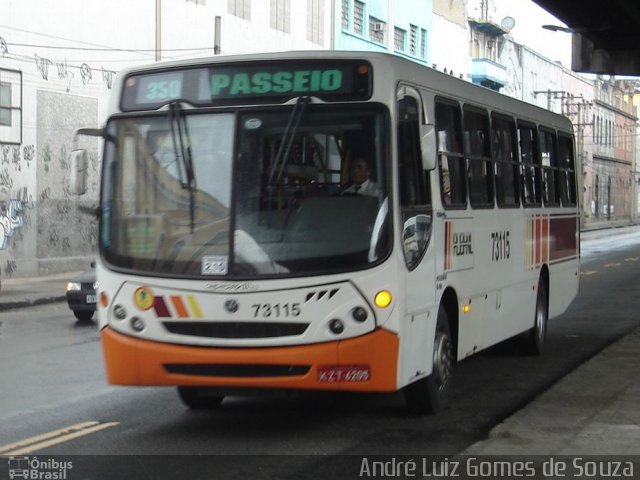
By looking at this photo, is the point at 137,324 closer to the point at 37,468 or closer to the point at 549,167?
the point at 37,468

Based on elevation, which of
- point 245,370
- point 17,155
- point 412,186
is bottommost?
point 245,370

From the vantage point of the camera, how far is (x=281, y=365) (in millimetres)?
7980

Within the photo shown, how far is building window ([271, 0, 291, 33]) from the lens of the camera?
39094 millimetres

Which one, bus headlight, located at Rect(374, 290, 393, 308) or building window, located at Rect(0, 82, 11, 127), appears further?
building window, located at Rect(0, 82, 11, 127)

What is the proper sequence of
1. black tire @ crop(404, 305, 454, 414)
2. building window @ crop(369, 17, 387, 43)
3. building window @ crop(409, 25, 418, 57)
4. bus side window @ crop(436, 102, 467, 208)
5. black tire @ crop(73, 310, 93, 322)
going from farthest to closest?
1. building window @ crop(409, 25, 418, 57)
2. building window @ crop(369, 17, 387, 43)
3. black tire @ crop(73, 310, 93, 322)
4. bus side window @ crop(436, 102, 467, 208)
5. black tire @ crop(404, 305, 454, 414)

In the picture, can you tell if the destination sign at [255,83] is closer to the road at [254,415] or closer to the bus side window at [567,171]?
the road at [254,415]

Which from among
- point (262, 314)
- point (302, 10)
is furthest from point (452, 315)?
point (302, 10)

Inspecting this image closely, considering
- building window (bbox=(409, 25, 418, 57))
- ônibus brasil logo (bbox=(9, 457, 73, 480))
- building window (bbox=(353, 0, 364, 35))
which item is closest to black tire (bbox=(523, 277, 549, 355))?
ônibus brasil logo (bbox=(9, 457, 73, 480))

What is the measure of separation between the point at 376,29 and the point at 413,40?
4779mm

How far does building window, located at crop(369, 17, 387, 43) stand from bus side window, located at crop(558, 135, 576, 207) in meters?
34.3

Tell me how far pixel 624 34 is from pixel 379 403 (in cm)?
1696

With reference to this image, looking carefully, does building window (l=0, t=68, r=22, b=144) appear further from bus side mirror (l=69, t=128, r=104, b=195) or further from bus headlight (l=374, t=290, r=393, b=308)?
bus headlight (l=374, t=290, r=393, b=308)

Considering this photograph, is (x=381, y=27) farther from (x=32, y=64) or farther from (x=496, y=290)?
(x=496, y=290)

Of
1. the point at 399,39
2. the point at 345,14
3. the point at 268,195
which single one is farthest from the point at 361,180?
the point at 399,39
